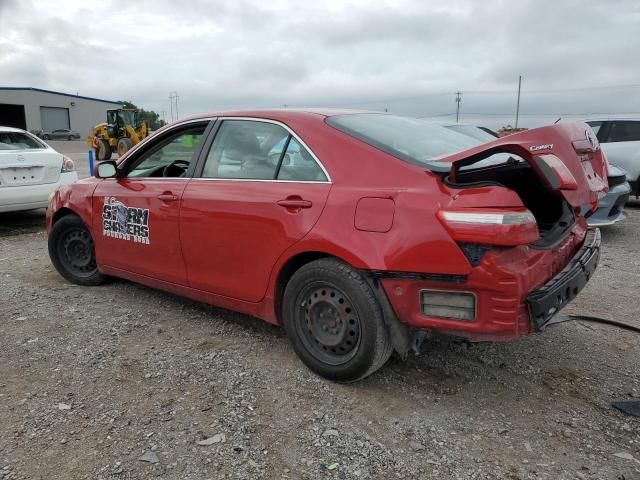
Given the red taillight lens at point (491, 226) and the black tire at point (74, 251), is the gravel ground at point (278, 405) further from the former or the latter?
the red taillight lens at point (491, 226)

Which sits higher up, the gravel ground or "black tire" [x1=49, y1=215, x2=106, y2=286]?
"black tire" [x1=49, y1=215, x2=106, y2=286]

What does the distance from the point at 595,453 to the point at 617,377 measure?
892 mm

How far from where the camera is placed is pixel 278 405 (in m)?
2.88

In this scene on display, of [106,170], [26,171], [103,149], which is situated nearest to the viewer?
[106,170]

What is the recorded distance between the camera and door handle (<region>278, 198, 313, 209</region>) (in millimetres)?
3013

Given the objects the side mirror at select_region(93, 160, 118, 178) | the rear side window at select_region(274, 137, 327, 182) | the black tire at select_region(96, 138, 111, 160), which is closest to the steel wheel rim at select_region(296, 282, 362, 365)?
the rear side window at select_region(274, 137, 327, 182)

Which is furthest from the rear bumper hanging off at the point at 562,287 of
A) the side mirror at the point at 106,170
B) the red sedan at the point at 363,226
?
the side mirror at the point at 106,170

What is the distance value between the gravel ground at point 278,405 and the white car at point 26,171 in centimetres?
347

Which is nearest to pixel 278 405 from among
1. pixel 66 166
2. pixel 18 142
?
pixel 66 166

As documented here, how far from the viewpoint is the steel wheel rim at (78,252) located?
4.77m

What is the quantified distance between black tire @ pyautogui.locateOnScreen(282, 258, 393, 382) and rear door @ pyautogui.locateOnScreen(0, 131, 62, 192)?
5.57m

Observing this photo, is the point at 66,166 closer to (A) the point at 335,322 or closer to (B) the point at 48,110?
(A) the point at 335,322

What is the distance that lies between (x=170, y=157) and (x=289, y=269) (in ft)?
5.26

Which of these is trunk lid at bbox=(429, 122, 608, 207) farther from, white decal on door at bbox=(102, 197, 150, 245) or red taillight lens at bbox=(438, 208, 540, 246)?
white decal on door at bbox=(102, 197, 150, 245)
